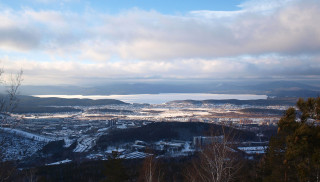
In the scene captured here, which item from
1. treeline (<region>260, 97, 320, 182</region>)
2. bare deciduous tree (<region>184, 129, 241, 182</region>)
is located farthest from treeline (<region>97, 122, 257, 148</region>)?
treeline (<region>260, 97, 320, 182</region>)

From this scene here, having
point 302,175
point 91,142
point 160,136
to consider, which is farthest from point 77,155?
point 302,175

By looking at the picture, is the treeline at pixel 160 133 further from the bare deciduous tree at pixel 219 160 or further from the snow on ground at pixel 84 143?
the bare deciduous tree at pixel 219 160

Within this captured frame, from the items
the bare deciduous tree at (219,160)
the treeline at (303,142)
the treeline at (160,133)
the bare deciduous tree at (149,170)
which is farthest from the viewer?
the treeline at (160,133)

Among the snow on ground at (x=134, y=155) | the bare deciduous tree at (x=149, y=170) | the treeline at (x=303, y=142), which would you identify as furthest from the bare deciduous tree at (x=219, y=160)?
the snow on ground at (x=134, y=155)

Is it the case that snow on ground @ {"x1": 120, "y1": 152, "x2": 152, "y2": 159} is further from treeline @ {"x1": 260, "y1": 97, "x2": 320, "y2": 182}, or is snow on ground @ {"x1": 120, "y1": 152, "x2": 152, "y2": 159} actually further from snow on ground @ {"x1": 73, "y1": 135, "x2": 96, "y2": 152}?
treeline @ {"x1": 260, "y1": 97, "x2": 320, "y2": 182}

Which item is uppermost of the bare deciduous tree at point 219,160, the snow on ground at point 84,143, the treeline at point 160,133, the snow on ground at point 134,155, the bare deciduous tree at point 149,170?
the bare deciduous tree at point 219,160

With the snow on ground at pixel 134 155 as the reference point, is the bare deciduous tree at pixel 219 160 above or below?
above

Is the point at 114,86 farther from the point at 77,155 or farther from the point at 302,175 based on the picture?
the point at 302,175

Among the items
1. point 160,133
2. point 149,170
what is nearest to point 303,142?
point 149,170

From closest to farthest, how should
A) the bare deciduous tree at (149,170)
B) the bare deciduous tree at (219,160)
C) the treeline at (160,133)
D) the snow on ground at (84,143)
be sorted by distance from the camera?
the bare deciduous tree at (219,160)
the bare deciduous tree at (149,170)
the snow on ground at (84,143)
the treeline at (160,133)

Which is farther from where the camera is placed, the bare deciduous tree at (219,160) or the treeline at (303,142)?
the bare deciduous tree at (219,160)

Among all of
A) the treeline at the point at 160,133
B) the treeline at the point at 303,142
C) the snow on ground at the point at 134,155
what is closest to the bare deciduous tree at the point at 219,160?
the treeline at the point at 303,142

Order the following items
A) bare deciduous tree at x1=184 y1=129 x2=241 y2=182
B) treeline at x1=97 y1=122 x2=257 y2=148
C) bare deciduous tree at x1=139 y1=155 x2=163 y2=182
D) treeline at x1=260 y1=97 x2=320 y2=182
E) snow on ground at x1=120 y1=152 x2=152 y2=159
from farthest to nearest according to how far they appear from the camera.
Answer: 1. treeline at x1=97 y1=122 x2=257 y2=148
2. snow on ground at x1=120 y1=152 x2=152 y2=159
3. bare deciduous tree at x1=139 y1=155 x2=163 y2=182
4. bare deciduous tree at x1=184 y1=129 x2=241 y2=182
5. treeline at x1=260 y1=97 x2=320 y2=182
